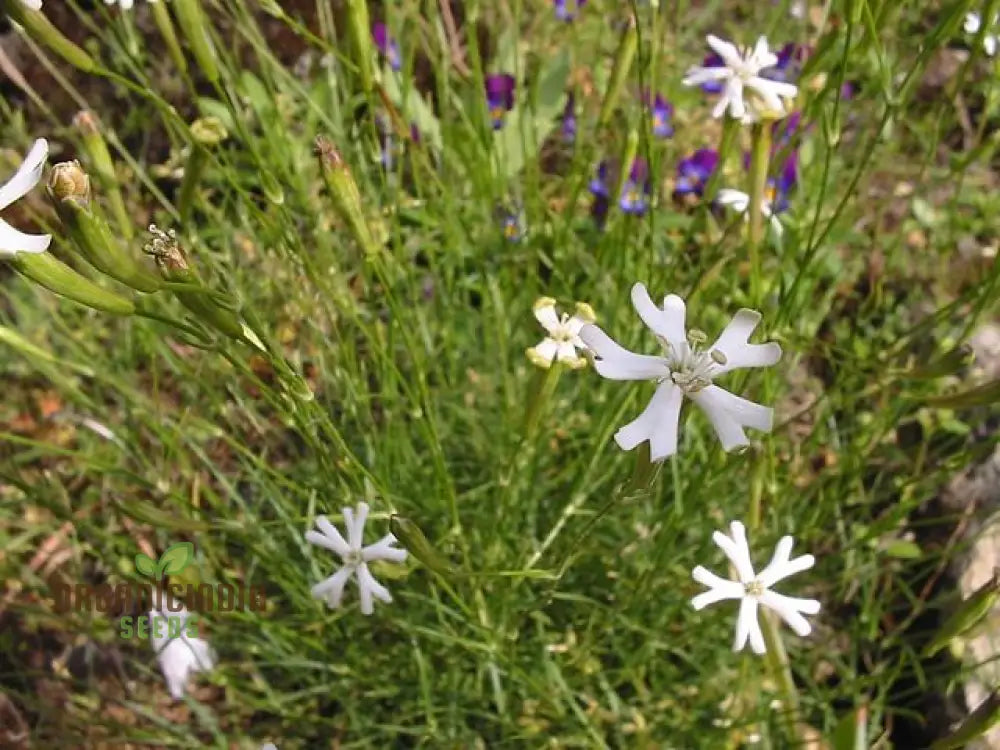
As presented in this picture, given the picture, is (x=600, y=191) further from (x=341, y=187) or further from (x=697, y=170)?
(x=341, y=187)

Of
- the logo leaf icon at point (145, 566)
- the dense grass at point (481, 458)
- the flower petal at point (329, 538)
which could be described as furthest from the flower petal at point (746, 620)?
the logo leaf icon at point (145, 566)

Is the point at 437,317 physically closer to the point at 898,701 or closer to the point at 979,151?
the point at 979,151

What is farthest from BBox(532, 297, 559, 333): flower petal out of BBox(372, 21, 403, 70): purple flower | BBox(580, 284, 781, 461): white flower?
BBox(372, 21, 403, 70): purple flower

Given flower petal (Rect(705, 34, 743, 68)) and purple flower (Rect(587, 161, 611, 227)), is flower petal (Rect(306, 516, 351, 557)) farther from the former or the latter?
purple flower (Rect(587, 161, 611, 227))

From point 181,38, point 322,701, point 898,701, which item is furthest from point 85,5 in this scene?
point 898,701

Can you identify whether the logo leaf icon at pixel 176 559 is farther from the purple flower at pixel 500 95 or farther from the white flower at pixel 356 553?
the purple flower at pixel 500 95

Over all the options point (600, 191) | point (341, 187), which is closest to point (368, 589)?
point (341, 187)
